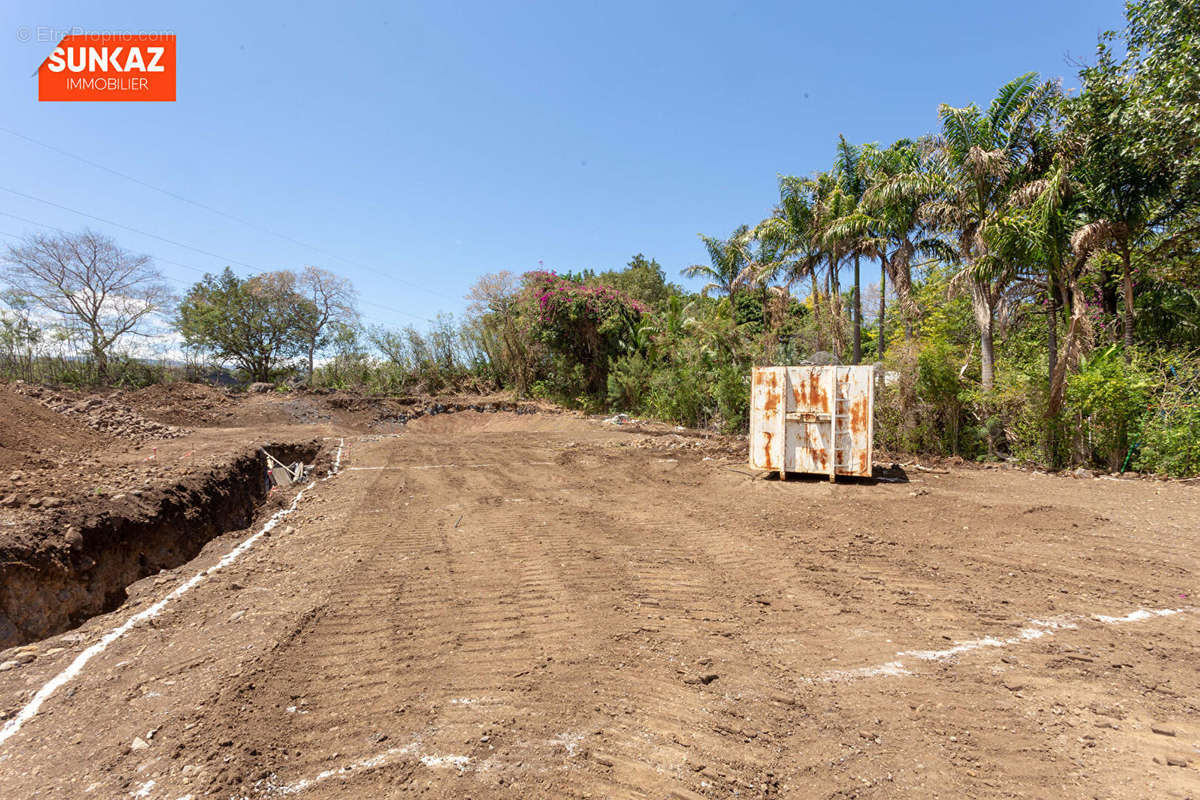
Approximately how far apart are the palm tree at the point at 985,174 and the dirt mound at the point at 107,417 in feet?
64.4

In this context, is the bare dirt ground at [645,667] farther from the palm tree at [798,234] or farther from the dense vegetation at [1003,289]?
the palm tree at [798,234]

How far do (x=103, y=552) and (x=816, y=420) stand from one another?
8981mm

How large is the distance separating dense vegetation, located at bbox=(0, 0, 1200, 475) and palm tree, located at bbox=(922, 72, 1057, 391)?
0.04 meters

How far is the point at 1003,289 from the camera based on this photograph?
37.8 feet

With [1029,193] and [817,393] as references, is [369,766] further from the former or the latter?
[1029,193]

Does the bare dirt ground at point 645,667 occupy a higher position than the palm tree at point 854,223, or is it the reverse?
the palm tree at point 854,223

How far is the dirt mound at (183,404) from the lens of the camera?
698 inches

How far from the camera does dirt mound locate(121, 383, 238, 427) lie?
17719 mm

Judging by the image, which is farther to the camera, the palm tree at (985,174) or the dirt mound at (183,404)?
the dirt mound at (183,404)

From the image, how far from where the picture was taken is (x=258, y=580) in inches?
179

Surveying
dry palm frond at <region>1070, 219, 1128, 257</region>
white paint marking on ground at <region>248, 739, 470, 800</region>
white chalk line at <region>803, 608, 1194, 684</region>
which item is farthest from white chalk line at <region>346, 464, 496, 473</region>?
dry palm frond at <region>1070, 219, 1128, 257</region>

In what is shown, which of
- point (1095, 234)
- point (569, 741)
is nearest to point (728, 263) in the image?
point (1095, 234)

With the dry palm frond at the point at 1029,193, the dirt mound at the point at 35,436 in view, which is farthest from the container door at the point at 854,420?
the dirt mound at the point at 35,436

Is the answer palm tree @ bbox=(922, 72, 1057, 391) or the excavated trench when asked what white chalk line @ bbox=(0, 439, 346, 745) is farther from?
palm tree @ bbox=(922, 72, 1057, 391)
